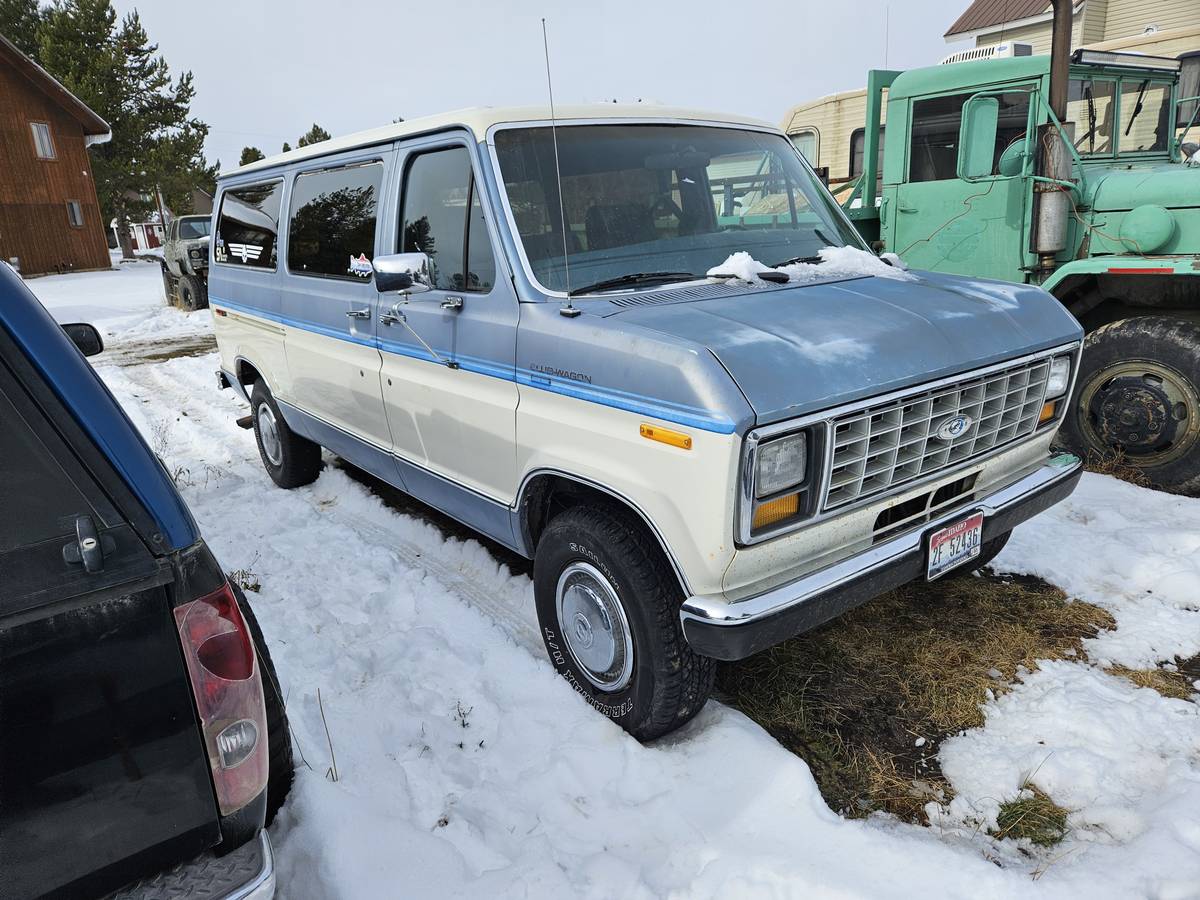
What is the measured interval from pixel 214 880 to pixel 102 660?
1.84ft

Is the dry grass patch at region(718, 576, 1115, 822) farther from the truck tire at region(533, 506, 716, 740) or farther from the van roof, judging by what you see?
the van roof

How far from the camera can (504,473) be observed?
3248 mm

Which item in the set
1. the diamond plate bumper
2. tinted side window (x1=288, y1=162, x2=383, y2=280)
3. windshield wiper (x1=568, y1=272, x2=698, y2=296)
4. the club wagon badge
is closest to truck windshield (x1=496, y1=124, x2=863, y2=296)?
windshield wiper (x1=568, y1=272, x2=698, y2=296)

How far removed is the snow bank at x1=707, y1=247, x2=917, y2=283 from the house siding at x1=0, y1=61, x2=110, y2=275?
3237 centimetres

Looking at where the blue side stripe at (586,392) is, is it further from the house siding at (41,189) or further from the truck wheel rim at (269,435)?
the house siding at (41,189)

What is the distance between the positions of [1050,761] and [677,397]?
1860mm

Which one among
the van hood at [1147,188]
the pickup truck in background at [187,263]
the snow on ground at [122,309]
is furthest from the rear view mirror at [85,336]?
the pickup truck in background at [187,263]

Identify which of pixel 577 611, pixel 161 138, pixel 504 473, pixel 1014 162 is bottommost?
pixel 577 611

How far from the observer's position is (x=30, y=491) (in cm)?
152

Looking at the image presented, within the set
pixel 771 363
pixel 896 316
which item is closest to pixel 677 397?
pixel 771 363

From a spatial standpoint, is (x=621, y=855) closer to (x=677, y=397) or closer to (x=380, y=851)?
(x=380, y=851)

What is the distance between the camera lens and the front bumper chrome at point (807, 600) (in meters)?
2.36

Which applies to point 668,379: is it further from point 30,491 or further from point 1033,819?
point 1033,819

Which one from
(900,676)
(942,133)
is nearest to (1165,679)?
(900,676)
